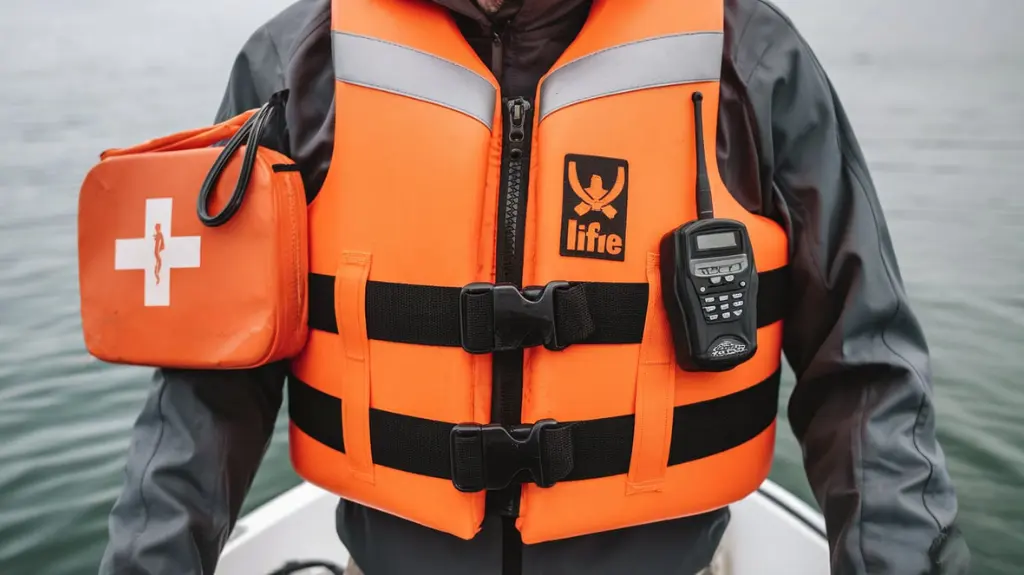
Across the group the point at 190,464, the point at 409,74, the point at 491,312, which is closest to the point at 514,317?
the point at 491,312

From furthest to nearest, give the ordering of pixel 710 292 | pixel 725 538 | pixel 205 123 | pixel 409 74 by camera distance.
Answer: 1. pixel 205 123
2. pixel 725 538
3. pixel 409 74
4. pixel 710 292

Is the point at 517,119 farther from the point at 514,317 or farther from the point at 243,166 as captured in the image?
the point at 243,166

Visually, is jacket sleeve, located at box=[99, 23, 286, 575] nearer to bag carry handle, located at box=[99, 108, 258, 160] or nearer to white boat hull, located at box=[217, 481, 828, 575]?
bag carry handle, located at box=[99, 108, 258, 160]

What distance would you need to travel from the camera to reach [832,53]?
13398 millimetres

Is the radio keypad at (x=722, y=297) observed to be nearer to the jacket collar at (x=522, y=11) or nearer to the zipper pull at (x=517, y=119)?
the zipper pull at (x=517, y=119)

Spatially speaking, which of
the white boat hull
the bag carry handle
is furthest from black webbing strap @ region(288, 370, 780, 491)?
the white boat hull

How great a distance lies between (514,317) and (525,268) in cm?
12

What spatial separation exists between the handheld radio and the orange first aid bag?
596 millimetres

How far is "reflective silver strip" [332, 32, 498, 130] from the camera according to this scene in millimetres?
1213

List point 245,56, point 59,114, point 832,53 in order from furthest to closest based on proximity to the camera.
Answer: point 832,53, point 59,114, point 245,56

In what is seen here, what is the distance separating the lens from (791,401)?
1.30m

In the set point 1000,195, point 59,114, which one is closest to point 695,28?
point 1000,195

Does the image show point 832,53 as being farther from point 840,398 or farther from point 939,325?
point 840,398

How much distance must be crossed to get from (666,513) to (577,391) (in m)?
0.25
